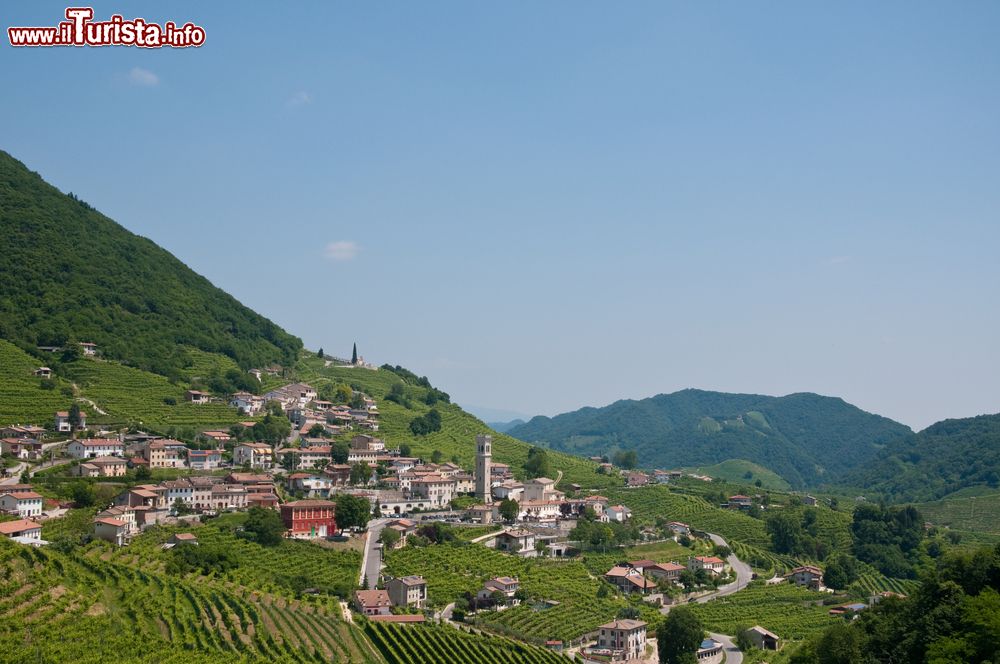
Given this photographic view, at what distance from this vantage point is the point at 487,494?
235 feet

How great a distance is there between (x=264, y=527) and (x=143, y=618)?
1604 cm

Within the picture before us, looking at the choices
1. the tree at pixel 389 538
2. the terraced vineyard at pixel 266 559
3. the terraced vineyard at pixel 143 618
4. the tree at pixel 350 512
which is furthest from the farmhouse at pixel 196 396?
the terraced vineyard at pixel 143 618

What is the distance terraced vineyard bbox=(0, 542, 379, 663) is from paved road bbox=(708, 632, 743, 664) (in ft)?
60.9

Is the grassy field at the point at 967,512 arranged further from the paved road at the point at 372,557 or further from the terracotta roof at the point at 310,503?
the terracotta roof at the point at 310,503

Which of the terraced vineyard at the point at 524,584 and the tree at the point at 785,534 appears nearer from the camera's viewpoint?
the terraced vineyard at the point at 524,584

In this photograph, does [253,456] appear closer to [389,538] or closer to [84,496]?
[389,538]

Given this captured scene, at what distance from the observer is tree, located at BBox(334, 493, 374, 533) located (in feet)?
186

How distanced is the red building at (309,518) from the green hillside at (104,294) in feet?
104

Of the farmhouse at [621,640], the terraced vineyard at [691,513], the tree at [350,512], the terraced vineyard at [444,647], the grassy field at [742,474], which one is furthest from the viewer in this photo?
the grassy field at [742,474]

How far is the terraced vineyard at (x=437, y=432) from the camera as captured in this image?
85.9 m

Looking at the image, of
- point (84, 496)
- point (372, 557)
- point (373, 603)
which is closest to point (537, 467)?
point (372, 557)

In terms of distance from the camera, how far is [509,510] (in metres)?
65.9

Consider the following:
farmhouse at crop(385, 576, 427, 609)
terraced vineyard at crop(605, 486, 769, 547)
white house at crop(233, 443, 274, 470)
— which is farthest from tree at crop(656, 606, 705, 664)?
white house at crop(233, 443, 274, 470)

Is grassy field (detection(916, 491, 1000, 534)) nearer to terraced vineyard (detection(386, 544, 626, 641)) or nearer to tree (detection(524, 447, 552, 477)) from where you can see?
tree (detection(524, 447, 552, 477))
